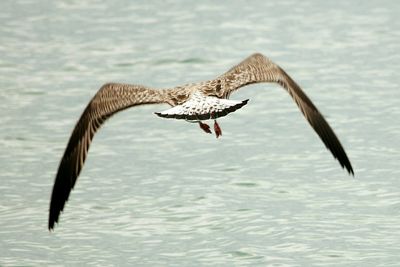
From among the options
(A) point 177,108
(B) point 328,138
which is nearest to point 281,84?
(B) point 328,138

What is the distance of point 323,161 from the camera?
21.8 meters

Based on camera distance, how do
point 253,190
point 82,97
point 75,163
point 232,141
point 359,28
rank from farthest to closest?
point 359,28 < point 82,97 < point 232,141 < point 253,190 < point 75,163

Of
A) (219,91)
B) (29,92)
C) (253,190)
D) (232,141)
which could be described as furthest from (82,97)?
(219,91)

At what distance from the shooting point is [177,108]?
16.3 metres

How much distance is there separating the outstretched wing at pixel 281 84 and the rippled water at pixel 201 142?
7.95ft

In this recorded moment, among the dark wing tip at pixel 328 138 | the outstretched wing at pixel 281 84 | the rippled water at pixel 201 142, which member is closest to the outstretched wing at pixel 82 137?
the outstretched wing at pixel 281 84

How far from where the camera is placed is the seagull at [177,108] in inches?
634

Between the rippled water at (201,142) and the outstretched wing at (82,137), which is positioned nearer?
the outstretched wing at (82,137)

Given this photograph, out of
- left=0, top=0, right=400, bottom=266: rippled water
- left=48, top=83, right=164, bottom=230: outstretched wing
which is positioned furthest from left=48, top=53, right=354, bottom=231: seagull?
left=0, top=0, right=400, bottom=266: rippled water

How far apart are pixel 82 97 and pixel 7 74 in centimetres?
190

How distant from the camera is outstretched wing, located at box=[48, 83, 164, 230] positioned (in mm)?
16391

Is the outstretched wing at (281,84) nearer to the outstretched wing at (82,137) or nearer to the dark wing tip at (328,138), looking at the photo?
the dark wing tip at (328,138)

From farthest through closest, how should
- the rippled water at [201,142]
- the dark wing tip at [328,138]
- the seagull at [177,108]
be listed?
the rippled water at [201,142], the dark wing tip at [328,138], the seagull at [177,108]

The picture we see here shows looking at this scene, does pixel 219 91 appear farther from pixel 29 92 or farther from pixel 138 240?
pixel 29 92
